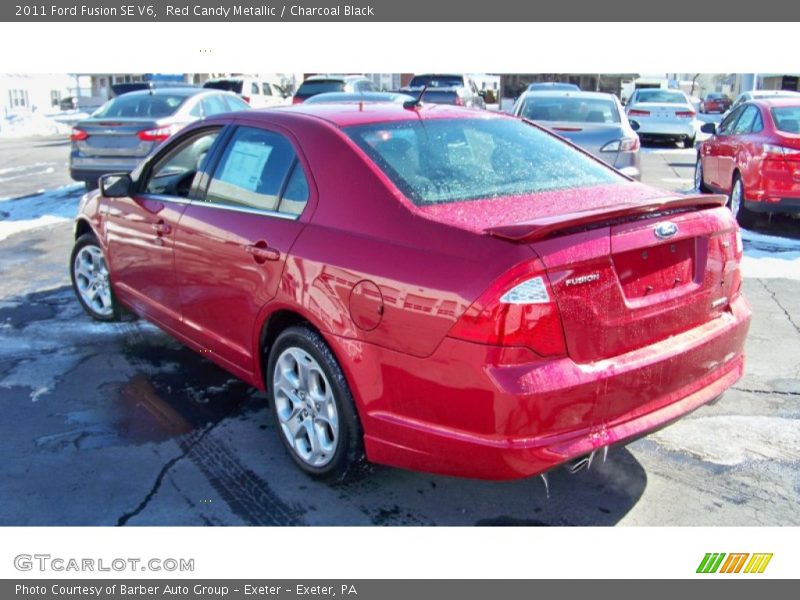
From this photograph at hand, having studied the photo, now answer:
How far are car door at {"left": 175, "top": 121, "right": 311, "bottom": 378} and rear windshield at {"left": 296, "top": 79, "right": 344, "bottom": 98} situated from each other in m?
15.4

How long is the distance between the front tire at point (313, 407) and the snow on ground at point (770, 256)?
5024 mm

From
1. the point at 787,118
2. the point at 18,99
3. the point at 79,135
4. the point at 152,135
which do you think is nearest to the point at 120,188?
the point at 152,135

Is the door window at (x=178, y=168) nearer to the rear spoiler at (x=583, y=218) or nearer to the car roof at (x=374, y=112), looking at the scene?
the car roof at (x=374, y=112)

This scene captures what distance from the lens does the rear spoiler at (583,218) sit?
2.63 meters

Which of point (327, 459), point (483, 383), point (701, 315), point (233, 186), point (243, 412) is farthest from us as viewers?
point (243, 412)

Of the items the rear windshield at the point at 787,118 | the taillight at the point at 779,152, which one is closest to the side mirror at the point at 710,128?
the rear windshield at the point at 787,118

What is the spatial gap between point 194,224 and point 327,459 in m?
1.56

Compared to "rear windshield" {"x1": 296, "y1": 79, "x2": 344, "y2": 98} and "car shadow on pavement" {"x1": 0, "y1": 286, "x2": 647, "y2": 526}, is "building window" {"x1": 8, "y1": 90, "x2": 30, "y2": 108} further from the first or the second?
"car shadow on pavement" {"x1": 0, "y1": 286, "x2": 647, "y2": 526}

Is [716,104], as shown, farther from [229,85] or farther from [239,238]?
[239,238]

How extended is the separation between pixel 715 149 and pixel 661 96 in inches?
449

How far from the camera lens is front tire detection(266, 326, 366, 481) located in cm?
316

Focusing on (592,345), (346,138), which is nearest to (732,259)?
(592,345)

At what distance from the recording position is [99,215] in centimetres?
530

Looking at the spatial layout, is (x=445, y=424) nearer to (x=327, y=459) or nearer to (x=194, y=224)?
(x=327, y=459)
